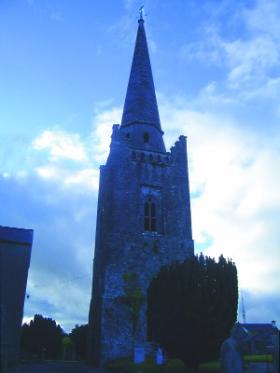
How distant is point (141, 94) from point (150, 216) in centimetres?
1240

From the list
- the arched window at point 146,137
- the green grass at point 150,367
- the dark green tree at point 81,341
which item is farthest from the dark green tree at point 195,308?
the dark green tree at point 81,341

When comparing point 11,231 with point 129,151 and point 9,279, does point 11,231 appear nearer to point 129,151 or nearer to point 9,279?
point 9,279

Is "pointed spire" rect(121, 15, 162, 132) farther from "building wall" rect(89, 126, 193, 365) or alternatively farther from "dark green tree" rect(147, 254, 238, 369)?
"dark green tree" rect(147, 254, 238, 369)

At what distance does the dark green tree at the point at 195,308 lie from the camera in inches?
811

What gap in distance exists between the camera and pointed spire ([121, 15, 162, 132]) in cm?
Result: 3538

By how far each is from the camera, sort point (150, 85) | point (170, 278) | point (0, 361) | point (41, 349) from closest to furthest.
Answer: point (0, 361) < point (170, 278) < point (150, 85) < point (41, 349)

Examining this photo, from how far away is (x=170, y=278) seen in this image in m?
23.4

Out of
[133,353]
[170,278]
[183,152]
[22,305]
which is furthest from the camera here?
[183,152]

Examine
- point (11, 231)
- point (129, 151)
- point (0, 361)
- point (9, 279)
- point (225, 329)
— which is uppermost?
point (129, 151)

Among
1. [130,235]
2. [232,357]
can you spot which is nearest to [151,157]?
[130,235]

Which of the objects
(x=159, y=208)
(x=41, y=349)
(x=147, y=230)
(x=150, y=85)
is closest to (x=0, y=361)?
(x=147, y=230)

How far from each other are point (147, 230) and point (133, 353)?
29.1ft

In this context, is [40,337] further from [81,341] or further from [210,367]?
[210,367]

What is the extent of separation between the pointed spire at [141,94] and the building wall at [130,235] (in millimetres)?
3192
